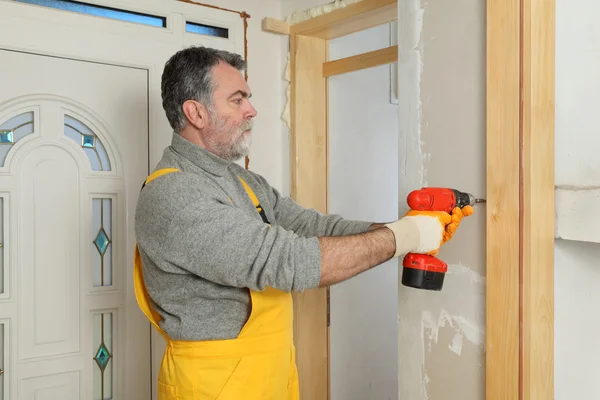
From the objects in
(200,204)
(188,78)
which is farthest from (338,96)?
(200,204)

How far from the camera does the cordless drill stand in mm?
1368

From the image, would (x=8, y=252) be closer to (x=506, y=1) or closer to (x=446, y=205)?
(x=446, y=205)

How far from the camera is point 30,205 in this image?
208cm

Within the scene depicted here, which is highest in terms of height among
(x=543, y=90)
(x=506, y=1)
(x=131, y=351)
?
(x=506, y=1)

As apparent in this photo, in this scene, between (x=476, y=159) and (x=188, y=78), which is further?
(x=188, y=78)

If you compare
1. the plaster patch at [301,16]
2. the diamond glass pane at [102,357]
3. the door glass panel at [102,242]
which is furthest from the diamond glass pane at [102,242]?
the plaster patch at [301,16]

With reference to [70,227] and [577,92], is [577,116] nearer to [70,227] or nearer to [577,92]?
[577,92]

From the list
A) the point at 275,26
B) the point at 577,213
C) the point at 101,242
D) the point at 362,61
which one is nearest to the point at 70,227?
the point at 101,242

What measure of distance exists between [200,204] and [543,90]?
894mm

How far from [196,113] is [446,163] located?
760 mm

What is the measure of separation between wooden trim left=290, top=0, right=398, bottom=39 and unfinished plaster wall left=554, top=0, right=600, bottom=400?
89 cm

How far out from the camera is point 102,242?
2.25 m

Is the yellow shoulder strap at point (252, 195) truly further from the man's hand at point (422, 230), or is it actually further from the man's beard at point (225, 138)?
the man's hand at point (422, 230)

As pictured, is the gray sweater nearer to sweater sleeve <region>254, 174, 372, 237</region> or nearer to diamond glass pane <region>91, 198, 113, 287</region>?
sweater sleeve <region>254, 174, 372, 237</region>
